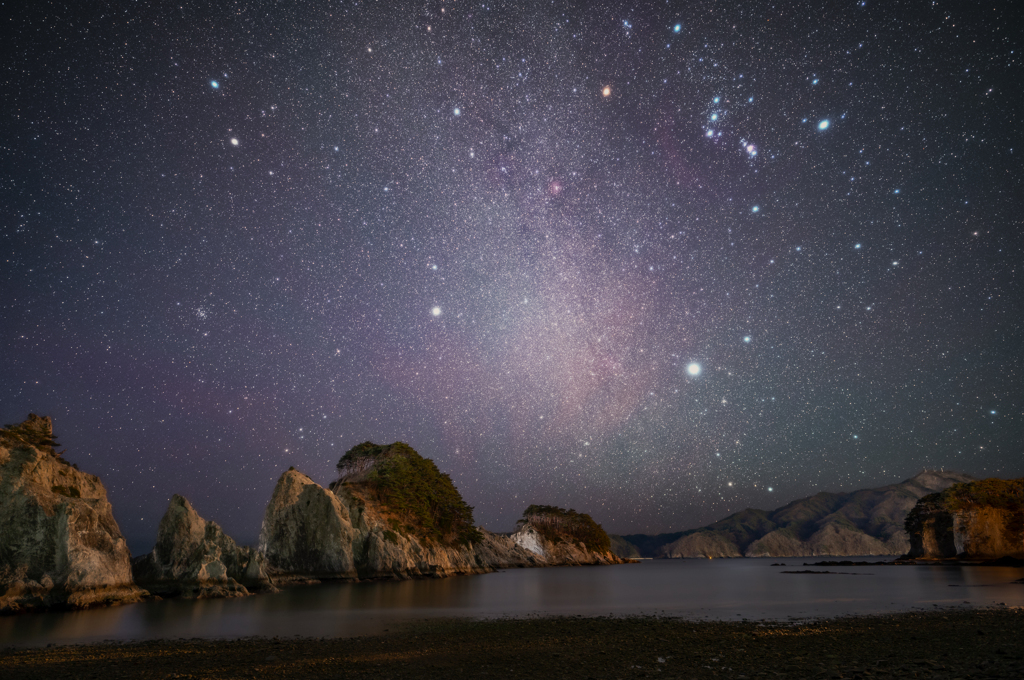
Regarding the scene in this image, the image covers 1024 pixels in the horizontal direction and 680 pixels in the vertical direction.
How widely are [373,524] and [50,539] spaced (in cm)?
5196

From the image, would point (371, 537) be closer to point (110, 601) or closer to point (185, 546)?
point (185, 546)

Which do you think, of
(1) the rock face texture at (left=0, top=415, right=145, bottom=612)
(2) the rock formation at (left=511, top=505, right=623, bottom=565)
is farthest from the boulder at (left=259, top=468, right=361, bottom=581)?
(2) the rock formation at (left=511, top=505, right=623, bottom=565)

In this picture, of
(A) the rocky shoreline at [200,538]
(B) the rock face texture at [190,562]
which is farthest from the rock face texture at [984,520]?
(B) the rock face texture at [190,562]

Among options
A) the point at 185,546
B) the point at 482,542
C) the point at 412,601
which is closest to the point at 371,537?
the point at 185,546

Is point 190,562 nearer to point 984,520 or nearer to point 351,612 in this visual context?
point 351,612

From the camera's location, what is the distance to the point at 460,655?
19688mm

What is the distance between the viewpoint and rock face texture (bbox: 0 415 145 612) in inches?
1457

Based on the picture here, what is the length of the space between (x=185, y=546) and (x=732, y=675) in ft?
174

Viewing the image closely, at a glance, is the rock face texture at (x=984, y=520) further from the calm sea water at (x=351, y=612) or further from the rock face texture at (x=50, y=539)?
the rock face texture at (x=50, y=539)

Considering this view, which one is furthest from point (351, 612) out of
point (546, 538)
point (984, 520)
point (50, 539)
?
point (546, 538)

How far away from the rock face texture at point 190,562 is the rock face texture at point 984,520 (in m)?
149

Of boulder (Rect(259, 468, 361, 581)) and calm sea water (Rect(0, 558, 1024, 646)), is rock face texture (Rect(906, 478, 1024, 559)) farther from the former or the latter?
boulder (Rect(259, 468, 361, 581))

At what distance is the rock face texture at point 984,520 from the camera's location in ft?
400

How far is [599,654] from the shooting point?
19.3 meters
